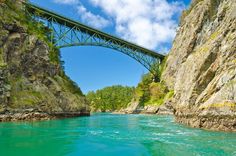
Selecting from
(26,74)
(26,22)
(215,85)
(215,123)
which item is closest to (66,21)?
(26,22)

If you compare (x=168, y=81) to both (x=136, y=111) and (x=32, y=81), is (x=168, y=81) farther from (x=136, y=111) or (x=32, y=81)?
(x=32, y=81)

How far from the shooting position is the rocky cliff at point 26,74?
117 ft

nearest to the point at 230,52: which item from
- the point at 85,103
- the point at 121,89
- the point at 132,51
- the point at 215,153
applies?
the point at 215,153

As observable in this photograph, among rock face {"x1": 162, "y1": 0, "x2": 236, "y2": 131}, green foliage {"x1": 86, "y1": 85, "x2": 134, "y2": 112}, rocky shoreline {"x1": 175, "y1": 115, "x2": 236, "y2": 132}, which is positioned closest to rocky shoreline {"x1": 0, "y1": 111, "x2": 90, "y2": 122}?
rock face {"x1": 162, "y1": 0, "x2": 236, "y2": 131}

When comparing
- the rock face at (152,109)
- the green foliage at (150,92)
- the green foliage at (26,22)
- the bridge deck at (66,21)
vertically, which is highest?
the bridge deck at (66,21)

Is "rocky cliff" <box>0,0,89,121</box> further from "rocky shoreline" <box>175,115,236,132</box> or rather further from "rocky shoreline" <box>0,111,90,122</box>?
"rocky shoreline" <box>175,115,236,132</box>

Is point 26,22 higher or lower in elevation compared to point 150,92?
higher

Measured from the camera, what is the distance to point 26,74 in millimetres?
40844

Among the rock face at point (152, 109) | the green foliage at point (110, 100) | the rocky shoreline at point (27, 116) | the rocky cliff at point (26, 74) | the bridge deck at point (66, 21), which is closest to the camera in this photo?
the rocky shoreline at point (27, 116)

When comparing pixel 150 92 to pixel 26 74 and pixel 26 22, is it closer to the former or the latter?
pixel 26 22

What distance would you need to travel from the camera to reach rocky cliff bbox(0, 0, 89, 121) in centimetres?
3569

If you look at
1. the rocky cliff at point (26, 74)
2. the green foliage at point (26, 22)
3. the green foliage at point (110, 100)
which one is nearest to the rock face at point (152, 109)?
the rocky cliff at point (26, 74)

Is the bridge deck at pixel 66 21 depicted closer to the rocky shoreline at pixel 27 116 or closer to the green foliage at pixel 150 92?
the green foliage at pixel 150 92

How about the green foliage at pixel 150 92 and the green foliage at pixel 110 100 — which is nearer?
Answer: the green foliage at pixel 150 92
